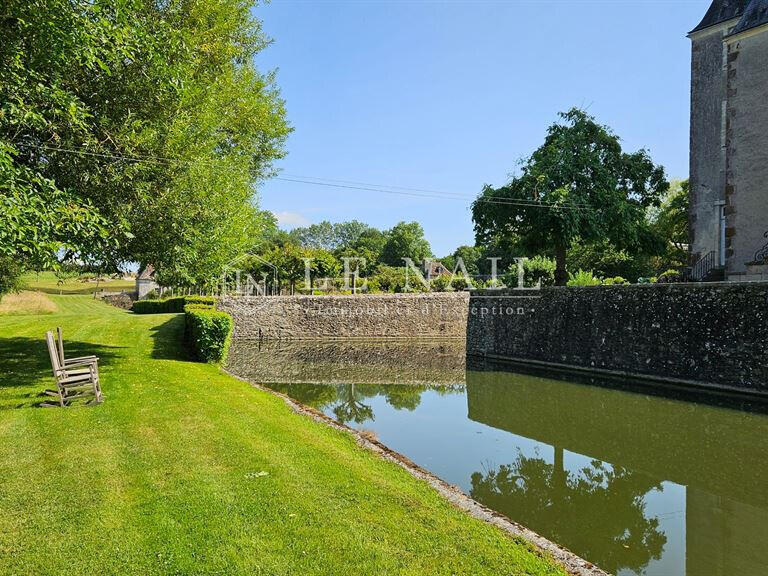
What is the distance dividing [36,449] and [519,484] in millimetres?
5596

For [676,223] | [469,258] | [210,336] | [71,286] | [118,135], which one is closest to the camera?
[118,135]

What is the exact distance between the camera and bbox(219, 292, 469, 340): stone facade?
2442 centimetres

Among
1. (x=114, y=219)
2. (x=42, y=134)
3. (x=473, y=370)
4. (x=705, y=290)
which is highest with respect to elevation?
(x=42, y=134)

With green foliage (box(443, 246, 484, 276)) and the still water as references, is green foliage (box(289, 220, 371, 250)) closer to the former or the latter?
green foliage (box(443, 246, 484, 276))

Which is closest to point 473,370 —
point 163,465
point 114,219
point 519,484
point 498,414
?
point 498,414

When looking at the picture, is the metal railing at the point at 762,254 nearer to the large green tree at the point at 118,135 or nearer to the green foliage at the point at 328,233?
the large green tree at the point at 118,135

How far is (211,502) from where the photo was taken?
414cm

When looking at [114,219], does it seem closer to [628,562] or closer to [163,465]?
[163,465]

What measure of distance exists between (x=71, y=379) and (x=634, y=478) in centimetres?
780

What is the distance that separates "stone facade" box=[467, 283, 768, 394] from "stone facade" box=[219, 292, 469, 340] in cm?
723

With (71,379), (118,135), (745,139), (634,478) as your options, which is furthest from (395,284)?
(634,478)

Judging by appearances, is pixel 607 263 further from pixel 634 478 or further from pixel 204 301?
pixel 634 478

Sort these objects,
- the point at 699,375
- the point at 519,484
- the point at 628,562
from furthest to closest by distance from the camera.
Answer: the point at 699,375 < the point at 519,484 < the point at 628,562

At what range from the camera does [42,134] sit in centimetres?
870
